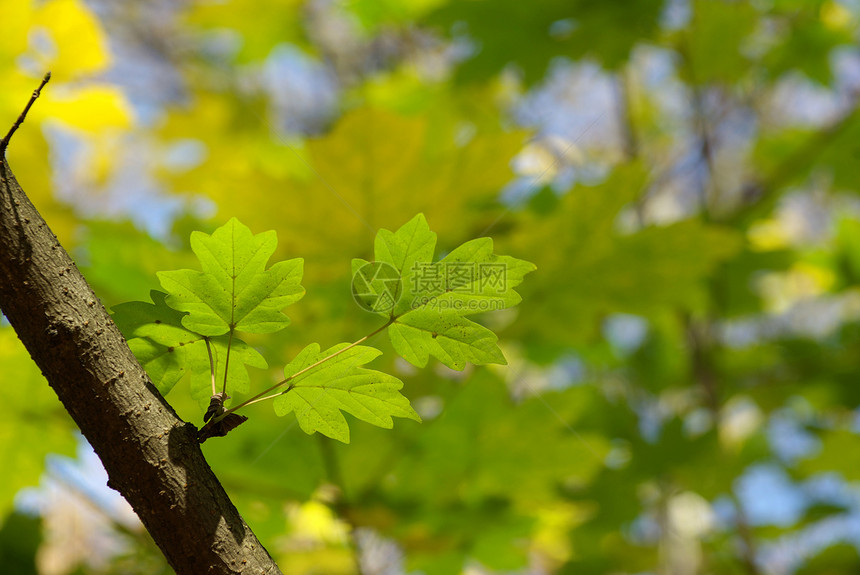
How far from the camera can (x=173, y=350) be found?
23 cm

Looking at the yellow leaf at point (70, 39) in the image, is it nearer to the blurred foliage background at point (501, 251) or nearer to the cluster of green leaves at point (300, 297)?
the blurred foliage background at point (501, 251)

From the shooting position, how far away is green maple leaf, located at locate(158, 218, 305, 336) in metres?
0.21

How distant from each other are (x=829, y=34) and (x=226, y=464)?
0.95 metres

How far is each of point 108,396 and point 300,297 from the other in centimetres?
6

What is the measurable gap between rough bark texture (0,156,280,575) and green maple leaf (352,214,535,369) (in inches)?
3.0

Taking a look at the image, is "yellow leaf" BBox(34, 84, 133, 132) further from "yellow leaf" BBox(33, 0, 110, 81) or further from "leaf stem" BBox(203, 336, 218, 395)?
"leaf stem" BBox(203, 336, 218, 395)

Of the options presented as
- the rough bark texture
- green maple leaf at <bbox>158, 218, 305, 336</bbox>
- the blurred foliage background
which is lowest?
the rough bark texture

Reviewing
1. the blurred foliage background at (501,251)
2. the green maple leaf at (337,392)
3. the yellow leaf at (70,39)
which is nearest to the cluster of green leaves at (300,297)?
the green maple leaf at (337,392)

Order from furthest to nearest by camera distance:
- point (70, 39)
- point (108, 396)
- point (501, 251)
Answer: point (70, 39) < point (501, 251) < point (108, 396)

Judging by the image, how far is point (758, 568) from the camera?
0.72m

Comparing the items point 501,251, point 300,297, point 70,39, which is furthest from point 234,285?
point 70,39

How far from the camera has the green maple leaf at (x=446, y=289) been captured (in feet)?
0.67

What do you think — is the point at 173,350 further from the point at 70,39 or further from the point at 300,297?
the point at 70,39

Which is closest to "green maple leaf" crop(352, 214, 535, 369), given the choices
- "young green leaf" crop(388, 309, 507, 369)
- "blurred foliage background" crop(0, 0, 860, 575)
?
"young green leaf" crop(388, 309, 507, 369)
